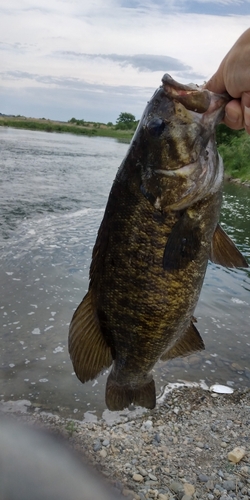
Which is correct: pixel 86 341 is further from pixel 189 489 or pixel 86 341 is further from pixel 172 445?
pixel 172 445

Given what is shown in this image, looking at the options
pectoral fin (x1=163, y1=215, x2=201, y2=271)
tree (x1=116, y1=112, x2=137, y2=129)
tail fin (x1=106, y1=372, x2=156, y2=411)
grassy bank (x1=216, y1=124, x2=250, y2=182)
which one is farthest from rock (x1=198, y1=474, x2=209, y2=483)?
tree (x1=116, y1=112, x2=137, y2=129)

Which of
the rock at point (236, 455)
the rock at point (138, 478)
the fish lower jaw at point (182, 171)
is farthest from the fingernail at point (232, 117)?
the rock at point (236, 455)

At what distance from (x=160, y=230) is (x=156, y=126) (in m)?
0.55

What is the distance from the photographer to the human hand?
2.09 m

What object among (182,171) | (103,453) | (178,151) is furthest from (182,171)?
(103,453)

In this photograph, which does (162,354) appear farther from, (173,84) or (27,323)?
(27,323)

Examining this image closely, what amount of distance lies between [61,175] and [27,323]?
1677 centimetres

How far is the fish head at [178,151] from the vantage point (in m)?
2.30

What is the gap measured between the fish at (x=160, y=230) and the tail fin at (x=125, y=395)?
330mm

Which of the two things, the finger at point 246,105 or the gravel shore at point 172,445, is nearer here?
the finger at point 246,105

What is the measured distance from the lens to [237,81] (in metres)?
2.15

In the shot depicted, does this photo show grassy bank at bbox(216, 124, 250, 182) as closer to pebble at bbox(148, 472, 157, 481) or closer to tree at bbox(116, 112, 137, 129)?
pebble at bbox(148, 472, 157, 481)

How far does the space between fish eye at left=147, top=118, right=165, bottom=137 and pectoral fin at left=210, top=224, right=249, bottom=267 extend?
63 centimetres

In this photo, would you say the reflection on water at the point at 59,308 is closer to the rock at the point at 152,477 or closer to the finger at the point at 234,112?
the rock at the point at 152,477
